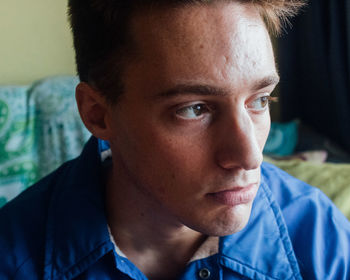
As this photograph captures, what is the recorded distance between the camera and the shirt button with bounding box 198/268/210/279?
941mm

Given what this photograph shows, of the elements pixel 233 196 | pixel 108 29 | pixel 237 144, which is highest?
pixel 108 29

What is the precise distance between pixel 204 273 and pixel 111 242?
0.24 metres

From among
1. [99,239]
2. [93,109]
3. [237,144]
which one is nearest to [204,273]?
[99,239]

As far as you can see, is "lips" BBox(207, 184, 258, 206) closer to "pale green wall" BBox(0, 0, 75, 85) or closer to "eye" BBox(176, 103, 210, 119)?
"eye" BBox(176, 103, 210, 119)

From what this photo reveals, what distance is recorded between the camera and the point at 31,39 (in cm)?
199

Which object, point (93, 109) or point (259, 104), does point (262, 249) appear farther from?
point (93, 109)

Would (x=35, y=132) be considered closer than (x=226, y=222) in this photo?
No

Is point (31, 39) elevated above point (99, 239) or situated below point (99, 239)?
above

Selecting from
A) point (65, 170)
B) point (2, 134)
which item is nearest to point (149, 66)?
point (65, 170)

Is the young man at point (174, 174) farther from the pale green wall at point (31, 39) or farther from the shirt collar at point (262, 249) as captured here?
the pale green wall at point (31, 39)

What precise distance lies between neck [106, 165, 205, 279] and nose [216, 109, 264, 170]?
0.94ft

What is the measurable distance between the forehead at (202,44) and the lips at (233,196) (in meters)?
0.22

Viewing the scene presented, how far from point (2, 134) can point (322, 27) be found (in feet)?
6.57

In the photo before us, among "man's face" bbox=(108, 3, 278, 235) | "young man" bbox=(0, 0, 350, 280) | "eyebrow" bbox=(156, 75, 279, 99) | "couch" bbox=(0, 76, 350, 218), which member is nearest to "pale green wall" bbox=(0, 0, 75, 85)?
"couch" bbox=(0, 76, 350, 218)
